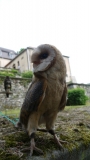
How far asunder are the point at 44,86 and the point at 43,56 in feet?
0.87

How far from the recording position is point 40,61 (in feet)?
4.64

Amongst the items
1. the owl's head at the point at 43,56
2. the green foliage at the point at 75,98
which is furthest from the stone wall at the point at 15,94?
the owl's head at the point at 43,56

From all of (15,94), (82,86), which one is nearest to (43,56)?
(15,94)

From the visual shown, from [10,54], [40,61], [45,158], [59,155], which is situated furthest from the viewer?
[10,54]

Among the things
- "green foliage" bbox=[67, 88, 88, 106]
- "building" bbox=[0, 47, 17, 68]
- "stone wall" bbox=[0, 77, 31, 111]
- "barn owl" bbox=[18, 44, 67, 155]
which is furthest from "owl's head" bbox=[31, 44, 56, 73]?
"building" bbox=[0, 47, 17, 68]

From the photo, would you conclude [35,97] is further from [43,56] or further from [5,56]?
[5,56]

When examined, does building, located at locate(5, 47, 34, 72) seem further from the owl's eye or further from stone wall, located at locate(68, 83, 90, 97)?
the owl's eye

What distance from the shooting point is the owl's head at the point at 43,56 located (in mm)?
1382

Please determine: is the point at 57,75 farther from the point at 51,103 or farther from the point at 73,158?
the point at 73,158

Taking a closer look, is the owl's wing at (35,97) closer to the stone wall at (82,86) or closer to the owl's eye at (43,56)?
the owl's eye at (43,56)

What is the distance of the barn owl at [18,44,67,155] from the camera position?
136 cm

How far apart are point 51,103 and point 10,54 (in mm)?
42323

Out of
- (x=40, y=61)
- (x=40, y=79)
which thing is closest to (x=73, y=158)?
(x=40, y=79)

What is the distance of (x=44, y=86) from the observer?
4.42ft
